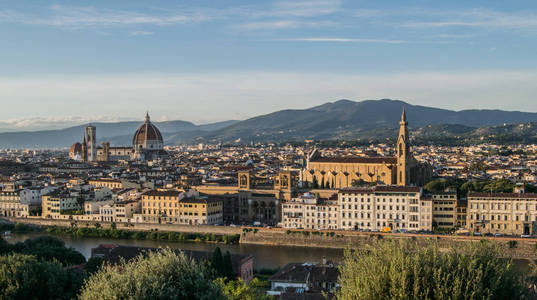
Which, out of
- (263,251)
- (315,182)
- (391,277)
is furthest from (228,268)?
(315,182)

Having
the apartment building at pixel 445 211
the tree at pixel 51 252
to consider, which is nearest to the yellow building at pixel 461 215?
the apartment building at pixel 445 211

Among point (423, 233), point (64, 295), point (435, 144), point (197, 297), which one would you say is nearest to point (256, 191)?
point (423, 233)

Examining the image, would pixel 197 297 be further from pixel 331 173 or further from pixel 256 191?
pixel 331 173

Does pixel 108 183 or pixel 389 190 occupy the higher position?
pixel 389 190

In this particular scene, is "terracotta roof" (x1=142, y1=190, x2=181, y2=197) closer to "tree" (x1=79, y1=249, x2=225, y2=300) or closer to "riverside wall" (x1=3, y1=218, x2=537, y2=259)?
"riverside wall" (x1=3, y1=218, x2=537, y2=259)

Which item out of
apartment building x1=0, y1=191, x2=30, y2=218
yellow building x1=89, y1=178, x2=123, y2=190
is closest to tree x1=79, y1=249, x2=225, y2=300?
apartment building x1=0, y1=191, x2=30, y2=218

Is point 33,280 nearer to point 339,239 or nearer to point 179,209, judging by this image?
point 339,239

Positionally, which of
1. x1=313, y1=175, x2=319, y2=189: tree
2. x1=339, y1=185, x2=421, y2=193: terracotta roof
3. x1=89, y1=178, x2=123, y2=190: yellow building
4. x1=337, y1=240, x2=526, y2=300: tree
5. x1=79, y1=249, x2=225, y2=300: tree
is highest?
x1=337, y1=240, x2=526, y2=300: tree
